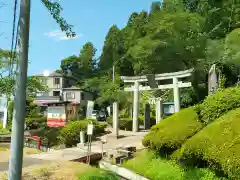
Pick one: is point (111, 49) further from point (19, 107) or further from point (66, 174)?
point (19, 107)

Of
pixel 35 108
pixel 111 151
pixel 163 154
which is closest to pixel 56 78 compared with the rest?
pixel 35 108

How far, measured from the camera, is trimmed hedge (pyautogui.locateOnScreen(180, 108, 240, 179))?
27.4 ft

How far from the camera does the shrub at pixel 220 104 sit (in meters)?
11.2

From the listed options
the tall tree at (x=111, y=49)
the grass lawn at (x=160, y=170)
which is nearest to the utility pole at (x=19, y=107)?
the grass lawn at (x=160, y=170)

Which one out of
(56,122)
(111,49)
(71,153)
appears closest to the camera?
(71,153)

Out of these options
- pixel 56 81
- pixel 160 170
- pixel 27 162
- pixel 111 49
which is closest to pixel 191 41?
pixel 27 162

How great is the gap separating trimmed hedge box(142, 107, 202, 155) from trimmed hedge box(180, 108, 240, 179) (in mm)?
988

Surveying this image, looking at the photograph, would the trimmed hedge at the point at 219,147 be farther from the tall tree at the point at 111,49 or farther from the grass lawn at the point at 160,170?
the tall tree at the point at 111,49

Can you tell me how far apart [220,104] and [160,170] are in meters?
2.88

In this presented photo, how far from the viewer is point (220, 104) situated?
37.1 ft

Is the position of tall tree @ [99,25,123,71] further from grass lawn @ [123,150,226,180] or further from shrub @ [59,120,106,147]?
grass lawn @ [123,150,226,180]

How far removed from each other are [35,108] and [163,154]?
2689cm

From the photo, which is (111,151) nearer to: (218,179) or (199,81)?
(218,179)

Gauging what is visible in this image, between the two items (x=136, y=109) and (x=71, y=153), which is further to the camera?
(x=136, y=109)
